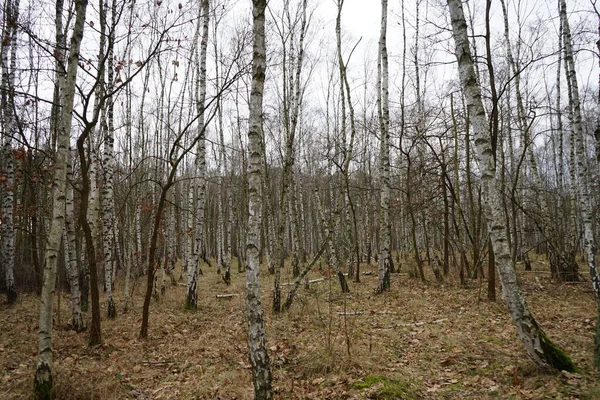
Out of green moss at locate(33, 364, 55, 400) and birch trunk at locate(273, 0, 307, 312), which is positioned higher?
birch trunk at locate(273, 0, 307, 312)

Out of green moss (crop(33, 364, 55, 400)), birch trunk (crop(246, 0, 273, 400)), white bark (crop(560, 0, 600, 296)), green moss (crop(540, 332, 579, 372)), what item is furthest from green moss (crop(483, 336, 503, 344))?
green moss (crop(33, 364, 55, 400))

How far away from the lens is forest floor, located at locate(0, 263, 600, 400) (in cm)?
439

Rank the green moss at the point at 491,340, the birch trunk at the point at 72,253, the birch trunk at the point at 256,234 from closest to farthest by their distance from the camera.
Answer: the birch trunk at the point at 256,234
the green moss at the point at 491,340
the birch trunk at the point at 72,253

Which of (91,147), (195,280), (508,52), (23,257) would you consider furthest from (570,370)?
(23,257)

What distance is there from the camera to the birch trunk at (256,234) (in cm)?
383

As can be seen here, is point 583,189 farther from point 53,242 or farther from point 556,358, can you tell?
point 53,242

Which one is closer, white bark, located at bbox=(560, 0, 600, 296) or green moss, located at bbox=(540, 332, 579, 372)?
green moss, located at bbox=(540, 332, 579, 372)

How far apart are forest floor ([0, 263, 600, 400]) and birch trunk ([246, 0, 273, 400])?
0.86 metres

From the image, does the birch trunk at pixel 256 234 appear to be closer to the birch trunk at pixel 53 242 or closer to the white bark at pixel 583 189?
the birch trunk at pixel 53 242

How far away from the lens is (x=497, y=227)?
14.4 feet

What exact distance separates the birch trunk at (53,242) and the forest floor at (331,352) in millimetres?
321

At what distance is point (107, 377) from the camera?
5.12 meters

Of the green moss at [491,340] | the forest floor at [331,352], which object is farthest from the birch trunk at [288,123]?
the green moss at [491,340]

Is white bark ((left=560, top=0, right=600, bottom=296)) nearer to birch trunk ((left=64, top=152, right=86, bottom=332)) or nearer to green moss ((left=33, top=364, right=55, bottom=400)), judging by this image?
green moss ((left=33, top=364, right=55, bottom=400))
